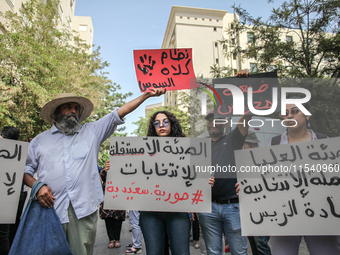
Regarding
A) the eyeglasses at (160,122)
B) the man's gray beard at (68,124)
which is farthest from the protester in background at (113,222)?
the man's gray beard at (68,124)

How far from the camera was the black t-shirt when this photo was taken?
8.17 feet

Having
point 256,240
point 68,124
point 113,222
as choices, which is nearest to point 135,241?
point 113,222

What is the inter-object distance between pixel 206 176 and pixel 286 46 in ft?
22.8

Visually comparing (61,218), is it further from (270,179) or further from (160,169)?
(270,179)

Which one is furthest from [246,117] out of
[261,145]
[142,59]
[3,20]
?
[3,20]

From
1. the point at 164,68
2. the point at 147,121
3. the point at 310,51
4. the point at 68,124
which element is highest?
the point at 147,121

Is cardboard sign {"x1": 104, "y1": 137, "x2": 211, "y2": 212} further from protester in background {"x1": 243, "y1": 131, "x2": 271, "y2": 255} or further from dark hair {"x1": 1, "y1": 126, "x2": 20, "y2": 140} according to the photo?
dark hair {"x1": 1, "y1": 126, "x2": 20, "y2": 140}

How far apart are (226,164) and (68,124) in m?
1.64

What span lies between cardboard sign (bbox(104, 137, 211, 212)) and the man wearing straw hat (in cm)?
26

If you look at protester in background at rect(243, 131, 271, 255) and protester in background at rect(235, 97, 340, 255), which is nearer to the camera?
protester in background at rect(235, 97, 340, 255)

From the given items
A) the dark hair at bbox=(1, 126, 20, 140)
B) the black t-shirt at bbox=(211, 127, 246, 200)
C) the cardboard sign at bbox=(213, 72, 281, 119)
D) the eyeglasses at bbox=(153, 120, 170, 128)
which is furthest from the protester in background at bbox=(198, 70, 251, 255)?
the dark hair at bbox=(1, 126, 20, 140)

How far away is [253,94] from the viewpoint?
8.66ft

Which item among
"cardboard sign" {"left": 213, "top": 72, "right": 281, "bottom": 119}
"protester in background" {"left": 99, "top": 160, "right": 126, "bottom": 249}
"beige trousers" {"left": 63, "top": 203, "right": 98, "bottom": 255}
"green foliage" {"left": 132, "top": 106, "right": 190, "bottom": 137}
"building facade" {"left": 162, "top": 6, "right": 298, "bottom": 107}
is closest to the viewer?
"beige trousers" {"left": 63, "top": 203, "right": 98, "bottom": 255}

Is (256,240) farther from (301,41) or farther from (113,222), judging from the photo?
(301,41)
